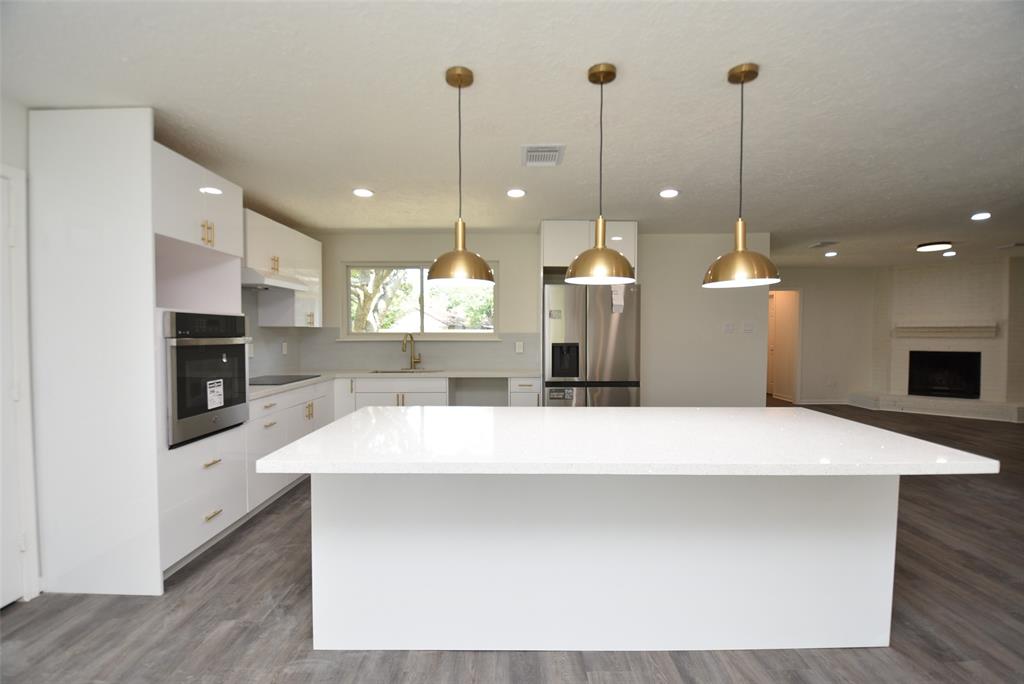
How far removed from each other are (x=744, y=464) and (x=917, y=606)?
1597 millimetres

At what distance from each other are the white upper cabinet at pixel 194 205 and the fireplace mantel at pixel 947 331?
8948mm

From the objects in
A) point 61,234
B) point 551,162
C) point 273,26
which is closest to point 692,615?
point 551,162

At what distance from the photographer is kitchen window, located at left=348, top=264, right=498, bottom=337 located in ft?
16.0

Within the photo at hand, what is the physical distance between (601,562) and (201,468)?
2141mm

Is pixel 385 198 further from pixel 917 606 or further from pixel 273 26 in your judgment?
pixel 917 606

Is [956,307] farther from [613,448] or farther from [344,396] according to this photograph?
[344,396]

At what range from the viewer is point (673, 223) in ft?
14.3

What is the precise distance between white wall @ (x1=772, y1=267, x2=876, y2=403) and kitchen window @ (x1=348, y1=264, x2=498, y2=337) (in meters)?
5.39

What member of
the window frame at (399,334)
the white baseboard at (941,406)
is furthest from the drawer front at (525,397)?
the white baseboard at (941,406)

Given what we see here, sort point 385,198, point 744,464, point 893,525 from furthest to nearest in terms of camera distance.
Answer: point 385,198 < point 893,525 < point 744,464

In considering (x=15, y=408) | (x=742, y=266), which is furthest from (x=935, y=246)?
(x=15, y=408)

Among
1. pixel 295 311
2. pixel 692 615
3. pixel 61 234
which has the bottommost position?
pixel 692 615

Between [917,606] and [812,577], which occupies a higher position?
[812,577]

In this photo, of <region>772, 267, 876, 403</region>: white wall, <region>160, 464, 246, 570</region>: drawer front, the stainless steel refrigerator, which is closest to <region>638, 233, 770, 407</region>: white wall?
the stainless steel refrigerator
